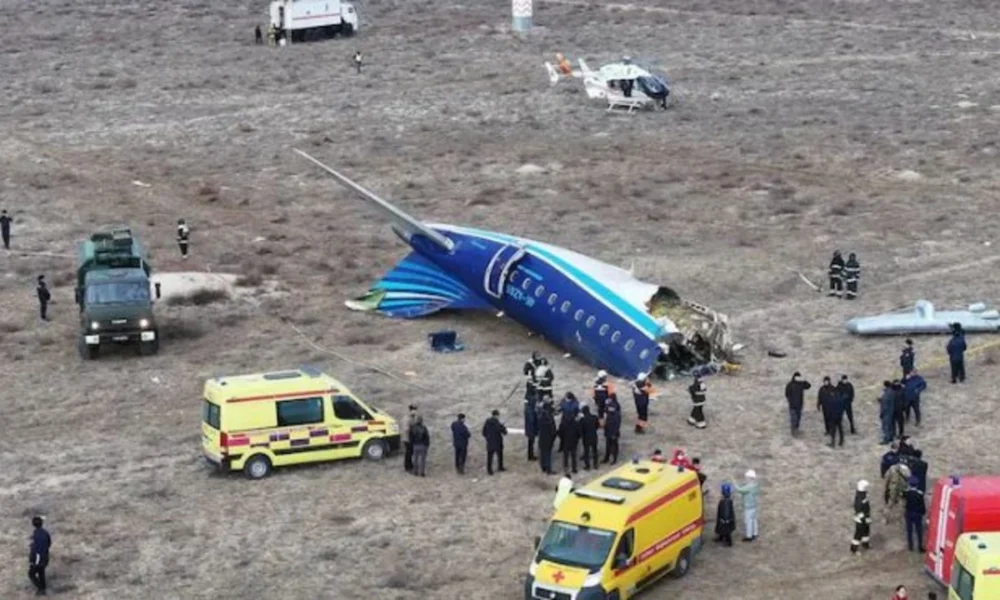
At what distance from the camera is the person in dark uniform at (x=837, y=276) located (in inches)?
1710

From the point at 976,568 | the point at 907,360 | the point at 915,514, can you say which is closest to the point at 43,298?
the point at 907,360

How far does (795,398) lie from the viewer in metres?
34.0

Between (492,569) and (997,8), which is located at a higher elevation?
(997,8)

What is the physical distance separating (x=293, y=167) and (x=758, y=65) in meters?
22.6

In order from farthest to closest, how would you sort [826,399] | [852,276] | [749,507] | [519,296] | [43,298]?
[852,276] → [43,298] → [519,296] → [826,399] → [749,507]

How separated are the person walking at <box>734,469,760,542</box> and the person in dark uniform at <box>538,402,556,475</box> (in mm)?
4033

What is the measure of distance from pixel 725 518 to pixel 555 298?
1116 cm

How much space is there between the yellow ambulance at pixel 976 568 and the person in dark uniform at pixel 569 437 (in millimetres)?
8380

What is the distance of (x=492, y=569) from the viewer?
2881cm

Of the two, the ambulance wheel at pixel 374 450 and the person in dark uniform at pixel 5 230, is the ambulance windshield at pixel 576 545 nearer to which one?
the ambulance wheel at pixel 374 450

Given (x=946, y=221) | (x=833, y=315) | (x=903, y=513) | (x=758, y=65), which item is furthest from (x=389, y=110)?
(x=903, y=513)

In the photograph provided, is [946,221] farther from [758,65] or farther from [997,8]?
[997,8]

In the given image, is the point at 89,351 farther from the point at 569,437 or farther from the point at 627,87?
the point at 627,87

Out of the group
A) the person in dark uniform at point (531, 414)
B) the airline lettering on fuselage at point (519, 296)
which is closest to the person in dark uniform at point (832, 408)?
the person in dark uniform at point (531, 414)
